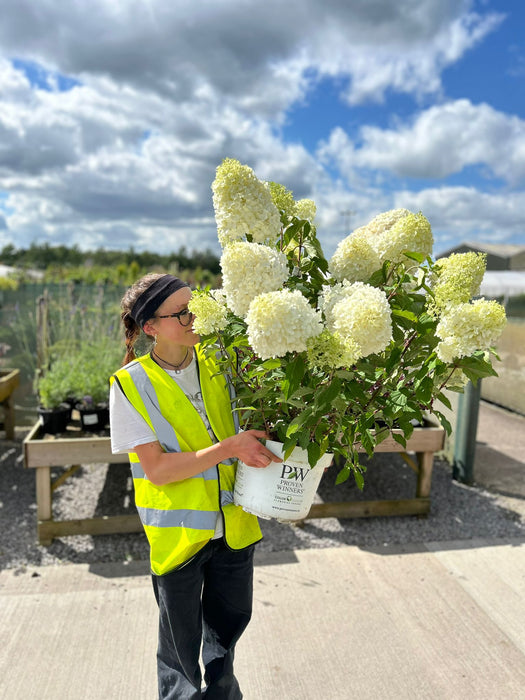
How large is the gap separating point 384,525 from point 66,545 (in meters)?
2.12

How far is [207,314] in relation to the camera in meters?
1.24

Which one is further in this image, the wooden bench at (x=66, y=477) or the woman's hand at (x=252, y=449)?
the wooden bench at (x=66, y=477)

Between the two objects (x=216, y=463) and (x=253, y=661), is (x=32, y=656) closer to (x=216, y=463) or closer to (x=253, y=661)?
(x=253, y=661)

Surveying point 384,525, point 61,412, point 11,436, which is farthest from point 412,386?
point 11,436

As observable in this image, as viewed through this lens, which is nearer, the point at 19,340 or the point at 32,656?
the point at 32,656

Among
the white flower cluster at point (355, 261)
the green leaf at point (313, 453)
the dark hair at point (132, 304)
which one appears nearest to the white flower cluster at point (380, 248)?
the white flower cluster at point (355, 261)

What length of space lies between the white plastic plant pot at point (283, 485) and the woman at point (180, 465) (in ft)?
0.41

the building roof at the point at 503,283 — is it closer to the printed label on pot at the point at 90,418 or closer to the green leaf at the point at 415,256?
the printed label on pot at the point at 90,418

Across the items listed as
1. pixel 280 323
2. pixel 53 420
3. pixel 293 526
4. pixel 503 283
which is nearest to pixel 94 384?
pixel 53 420

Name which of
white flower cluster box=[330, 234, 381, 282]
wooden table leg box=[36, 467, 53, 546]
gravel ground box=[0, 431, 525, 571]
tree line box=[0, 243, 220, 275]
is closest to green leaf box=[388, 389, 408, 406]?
white flower cluster box=[330, 234, 381, 282]

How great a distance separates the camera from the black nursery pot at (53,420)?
3850 mm

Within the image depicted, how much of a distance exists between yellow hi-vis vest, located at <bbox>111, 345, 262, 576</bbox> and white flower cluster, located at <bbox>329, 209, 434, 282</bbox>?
0.49 m

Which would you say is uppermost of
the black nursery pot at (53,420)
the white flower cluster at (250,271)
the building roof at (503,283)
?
the building roof at (503,283)

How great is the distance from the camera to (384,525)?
12.4 ft
